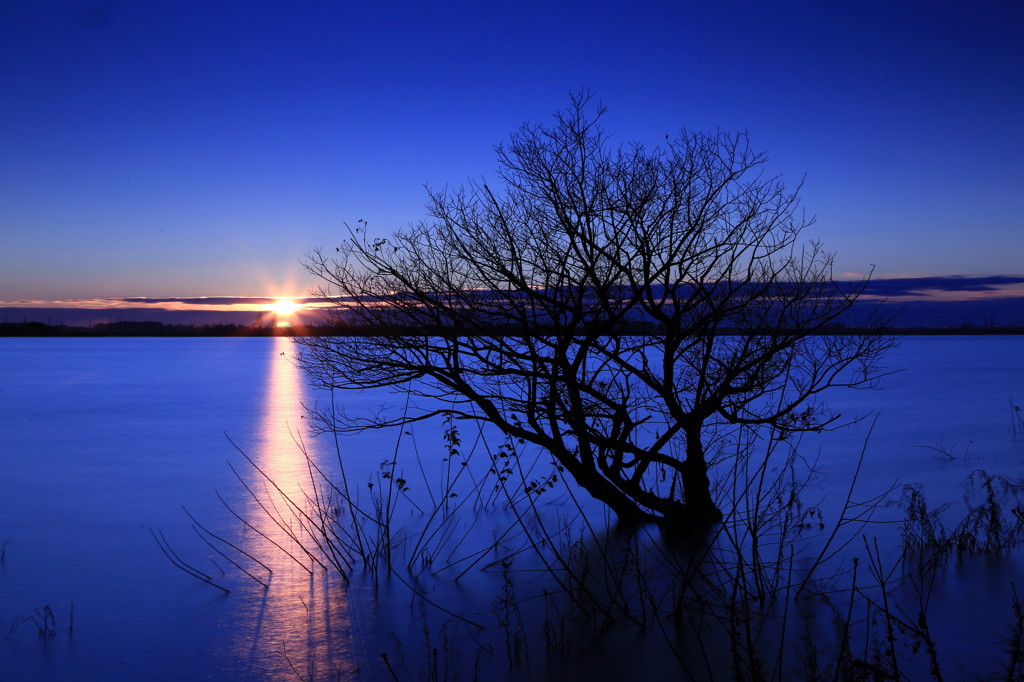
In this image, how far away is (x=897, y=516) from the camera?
12797mm

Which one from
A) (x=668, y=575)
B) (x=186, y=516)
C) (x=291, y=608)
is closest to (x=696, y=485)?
(x=668, y=575)

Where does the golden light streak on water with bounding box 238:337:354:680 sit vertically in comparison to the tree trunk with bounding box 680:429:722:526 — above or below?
below

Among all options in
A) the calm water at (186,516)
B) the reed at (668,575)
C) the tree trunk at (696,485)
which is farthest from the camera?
the tree trunk at (696,485)

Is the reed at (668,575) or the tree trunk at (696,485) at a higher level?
the tree trunk at (696,485)

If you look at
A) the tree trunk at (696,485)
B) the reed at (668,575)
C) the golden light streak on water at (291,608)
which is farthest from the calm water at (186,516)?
the tree trunk at (696,485)

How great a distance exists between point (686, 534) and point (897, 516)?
435 cm

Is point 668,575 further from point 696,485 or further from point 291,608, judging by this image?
point 291,608

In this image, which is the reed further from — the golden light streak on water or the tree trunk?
the tree trunk

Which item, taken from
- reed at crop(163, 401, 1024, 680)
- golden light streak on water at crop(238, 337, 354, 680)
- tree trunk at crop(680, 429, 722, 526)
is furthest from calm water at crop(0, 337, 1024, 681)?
tree trunk at crop(680, 429, 722, 526)

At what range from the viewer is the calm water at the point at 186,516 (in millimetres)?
7992

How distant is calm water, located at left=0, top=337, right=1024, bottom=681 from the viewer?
799 centimetres

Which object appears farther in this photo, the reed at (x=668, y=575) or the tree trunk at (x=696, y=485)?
the tree trunk at (x=696, y=485)

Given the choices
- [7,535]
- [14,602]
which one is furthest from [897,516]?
[7,535]

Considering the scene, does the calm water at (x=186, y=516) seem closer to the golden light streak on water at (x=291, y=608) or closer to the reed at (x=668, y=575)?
the golden light streak on water at (x=291, y=608)
